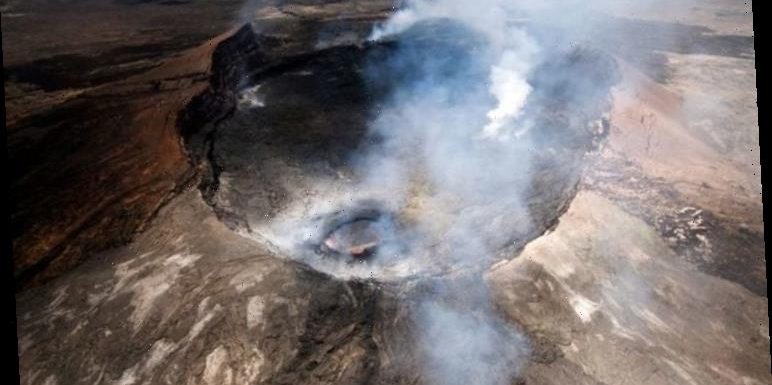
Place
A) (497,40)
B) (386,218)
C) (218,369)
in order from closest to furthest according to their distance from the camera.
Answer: (218,369) < (386,218) < (497,40)

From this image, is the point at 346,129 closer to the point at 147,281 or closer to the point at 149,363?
the point at 147,281

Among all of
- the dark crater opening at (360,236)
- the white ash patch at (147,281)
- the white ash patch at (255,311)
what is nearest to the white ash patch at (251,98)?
the dark crater opening at (360,236)

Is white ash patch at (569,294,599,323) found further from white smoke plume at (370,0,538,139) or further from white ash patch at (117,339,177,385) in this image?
white smoke plume at (370,0,538,139)

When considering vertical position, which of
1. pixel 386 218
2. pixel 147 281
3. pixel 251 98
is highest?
pixel 251 98

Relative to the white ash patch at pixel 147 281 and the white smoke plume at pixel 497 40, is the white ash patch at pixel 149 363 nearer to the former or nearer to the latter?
the white ash patch at pixel 147 281

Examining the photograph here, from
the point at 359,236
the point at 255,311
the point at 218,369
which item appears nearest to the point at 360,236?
the point at 359,236
